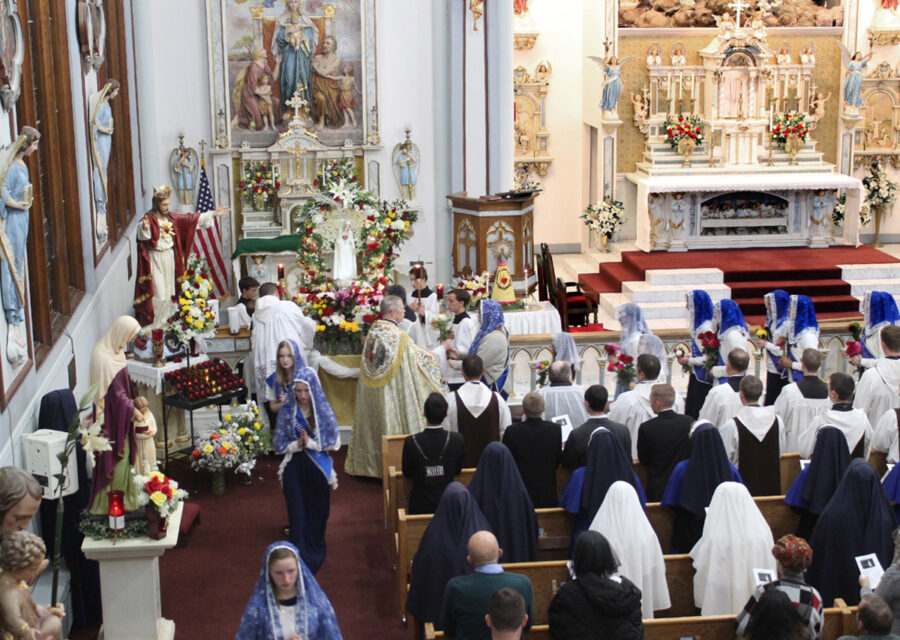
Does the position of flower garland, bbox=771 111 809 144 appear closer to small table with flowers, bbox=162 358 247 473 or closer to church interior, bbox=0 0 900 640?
church interior, bbox=0 0 900 640

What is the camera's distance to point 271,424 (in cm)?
1287

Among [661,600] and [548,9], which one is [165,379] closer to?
[661,600]

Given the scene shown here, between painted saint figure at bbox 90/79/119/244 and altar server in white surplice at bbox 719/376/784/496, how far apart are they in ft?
22.0

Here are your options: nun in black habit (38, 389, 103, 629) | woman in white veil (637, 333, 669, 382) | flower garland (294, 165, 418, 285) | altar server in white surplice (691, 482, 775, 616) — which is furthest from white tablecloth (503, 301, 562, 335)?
altar server in white surplice (691, 482, 775, 616)

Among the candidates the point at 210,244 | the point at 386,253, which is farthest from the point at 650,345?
the point at 210,244

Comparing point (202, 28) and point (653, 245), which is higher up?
point (202, 28)

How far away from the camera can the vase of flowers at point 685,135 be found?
22.5 metres

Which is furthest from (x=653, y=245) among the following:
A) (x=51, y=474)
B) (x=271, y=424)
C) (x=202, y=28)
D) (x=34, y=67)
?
(x=51, y=474)

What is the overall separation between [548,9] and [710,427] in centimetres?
1638

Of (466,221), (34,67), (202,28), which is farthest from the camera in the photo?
(202,28)

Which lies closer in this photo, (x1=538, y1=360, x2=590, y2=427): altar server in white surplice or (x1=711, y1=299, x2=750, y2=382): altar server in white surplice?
(x1=538, y1=360, x2=590, y2=427): altar server in white surplice

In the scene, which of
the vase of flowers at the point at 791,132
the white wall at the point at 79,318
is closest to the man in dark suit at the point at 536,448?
the white wall at the point at 79,318

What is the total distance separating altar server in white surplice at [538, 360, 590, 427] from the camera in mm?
10852

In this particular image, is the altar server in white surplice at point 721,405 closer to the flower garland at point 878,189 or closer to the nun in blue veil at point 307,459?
the nun in blue veil at point 307,459
